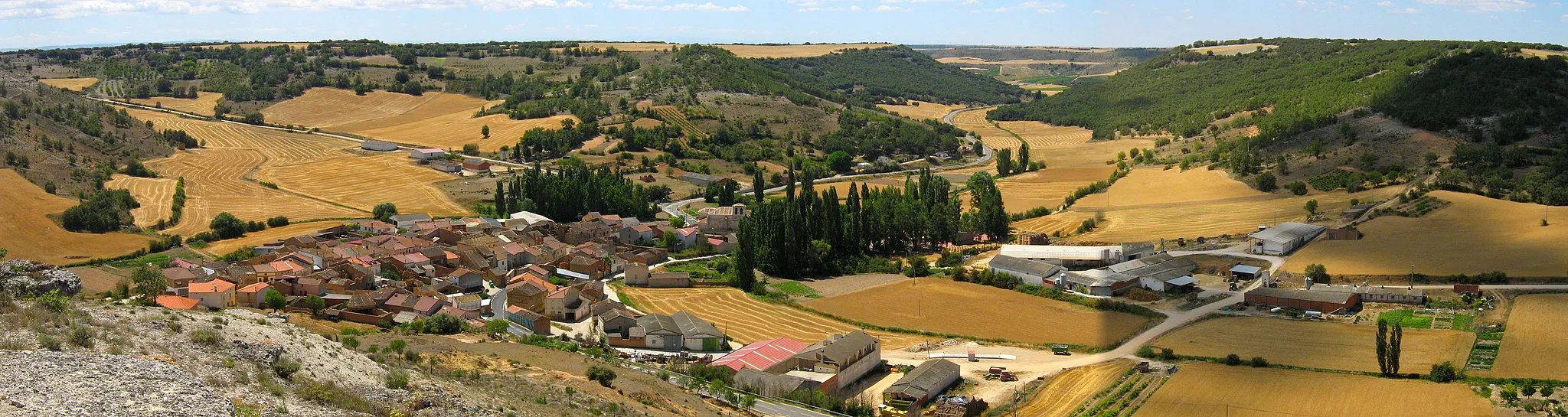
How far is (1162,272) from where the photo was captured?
56.4m

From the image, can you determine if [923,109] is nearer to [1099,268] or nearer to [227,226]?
[1099,268]

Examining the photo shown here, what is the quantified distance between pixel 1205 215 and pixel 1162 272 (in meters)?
19.4

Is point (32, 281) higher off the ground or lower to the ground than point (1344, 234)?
higher

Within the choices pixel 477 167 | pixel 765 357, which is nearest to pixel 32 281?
pixel 765 357

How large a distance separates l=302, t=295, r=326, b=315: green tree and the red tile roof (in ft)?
13.1

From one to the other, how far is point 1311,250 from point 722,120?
6488 centimetres

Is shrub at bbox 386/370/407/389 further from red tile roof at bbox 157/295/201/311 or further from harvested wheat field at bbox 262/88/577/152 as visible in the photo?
harvested wheat field at bbox 262/88/577/152

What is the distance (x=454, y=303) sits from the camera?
50.6m

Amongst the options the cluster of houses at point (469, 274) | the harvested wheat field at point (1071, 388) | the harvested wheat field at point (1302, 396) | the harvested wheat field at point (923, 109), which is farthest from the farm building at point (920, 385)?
the harvested wheat field at point (923, 109)

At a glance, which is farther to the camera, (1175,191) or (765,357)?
(1175,191)

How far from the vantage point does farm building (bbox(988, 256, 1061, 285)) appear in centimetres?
5706

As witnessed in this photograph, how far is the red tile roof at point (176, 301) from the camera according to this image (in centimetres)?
4261

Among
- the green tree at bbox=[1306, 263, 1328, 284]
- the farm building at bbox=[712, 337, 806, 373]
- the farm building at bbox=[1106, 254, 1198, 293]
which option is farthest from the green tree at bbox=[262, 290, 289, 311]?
the green tree at bbox=[1306, 263, 1328, 284]

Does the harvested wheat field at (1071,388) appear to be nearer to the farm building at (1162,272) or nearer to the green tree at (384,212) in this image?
the farm building at (1162,272)
